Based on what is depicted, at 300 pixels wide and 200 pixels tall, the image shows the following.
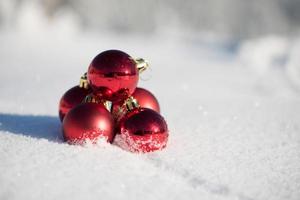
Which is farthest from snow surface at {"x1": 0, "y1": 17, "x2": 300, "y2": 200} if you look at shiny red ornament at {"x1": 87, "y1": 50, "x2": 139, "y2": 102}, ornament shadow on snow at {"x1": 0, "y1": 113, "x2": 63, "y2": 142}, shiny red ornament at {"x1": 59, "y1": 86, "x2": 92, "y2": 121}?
shiny red ornament at {"x1": 87, "y1": 50, "x2": 139, "y2": 102}

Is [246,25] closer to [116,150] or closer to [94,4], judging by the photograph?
[94,4]

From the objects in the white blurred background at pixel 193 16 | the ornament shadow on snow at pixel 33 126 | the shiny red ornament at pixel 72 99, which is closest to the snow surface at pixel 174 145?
the ornament shadow on snow at pixel 33 126

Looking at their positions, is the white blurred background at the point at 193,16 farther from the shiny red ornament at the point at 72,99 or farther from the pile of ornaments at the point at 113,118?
the pile of ornaments at the point at 113,118

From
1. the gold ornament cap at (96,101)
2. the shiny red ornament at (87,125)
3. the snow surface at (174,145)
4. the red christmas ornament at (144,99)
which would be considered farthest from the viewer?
the red christmas ornament at (144,99)

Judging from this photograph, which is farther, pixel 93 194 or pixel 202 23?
pixel 202 23

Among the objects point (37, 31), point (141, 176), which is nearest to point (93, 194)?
point (141, 176)

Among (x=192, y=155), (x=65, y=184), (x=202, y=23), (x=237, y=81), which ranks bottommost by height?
(x=65, y=184)

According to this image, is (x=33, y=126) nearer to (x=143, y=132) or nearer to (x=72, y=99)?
(x=72, y=99)

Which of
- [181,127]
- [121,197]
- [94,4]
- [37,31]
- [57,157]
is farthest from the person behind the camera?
[94,4]
